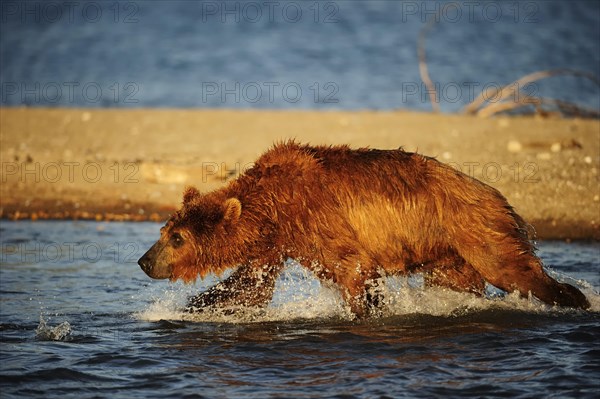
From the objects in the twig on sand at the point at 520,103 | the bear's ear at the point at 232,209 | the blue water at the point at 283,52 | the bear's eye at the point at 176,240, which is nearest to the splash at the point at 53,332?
the bear's eye at the point at 176,240

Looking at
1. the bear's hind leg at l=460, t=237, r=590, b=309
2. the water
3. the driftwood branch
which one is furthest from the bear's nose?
the driftwood branch

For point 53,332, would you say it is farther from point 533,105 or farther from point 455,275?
point 533,105

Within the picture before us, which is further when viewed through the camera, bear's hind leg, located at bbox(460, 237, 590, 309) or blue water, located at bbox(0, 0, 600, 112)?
blue water, located at bbox(0, 0, 600, 112)

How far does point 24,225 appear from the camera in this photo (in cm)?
1213

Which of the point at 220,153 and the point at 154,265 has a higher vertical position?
the point at 220,153

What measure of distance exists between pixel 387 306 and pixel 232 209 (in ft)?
4.94

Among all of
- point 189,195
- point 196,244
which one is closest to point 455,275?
point 196,244

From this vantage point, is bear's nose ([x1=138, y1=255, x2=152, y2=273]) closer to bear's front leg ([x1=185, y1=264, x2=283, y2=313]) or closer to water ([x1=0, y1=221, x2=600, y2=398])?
water ([x1=0, y1=221, x2=600, y2=398])

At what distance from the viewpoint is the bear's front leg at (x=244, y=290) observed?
8.16 meters

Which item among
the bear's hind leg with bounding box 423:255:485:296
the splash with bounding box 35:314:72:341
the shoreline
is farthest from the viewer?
the shoreline

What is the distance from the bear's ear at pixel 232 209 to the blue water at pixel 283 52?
10.6m

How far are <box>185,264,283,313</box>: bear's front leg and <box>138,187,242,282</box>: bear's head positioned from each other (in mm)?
260

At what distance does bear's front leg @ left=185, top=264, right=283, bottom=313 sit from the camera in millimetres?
8164

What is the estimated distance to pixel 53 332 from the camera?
25.6 ft
